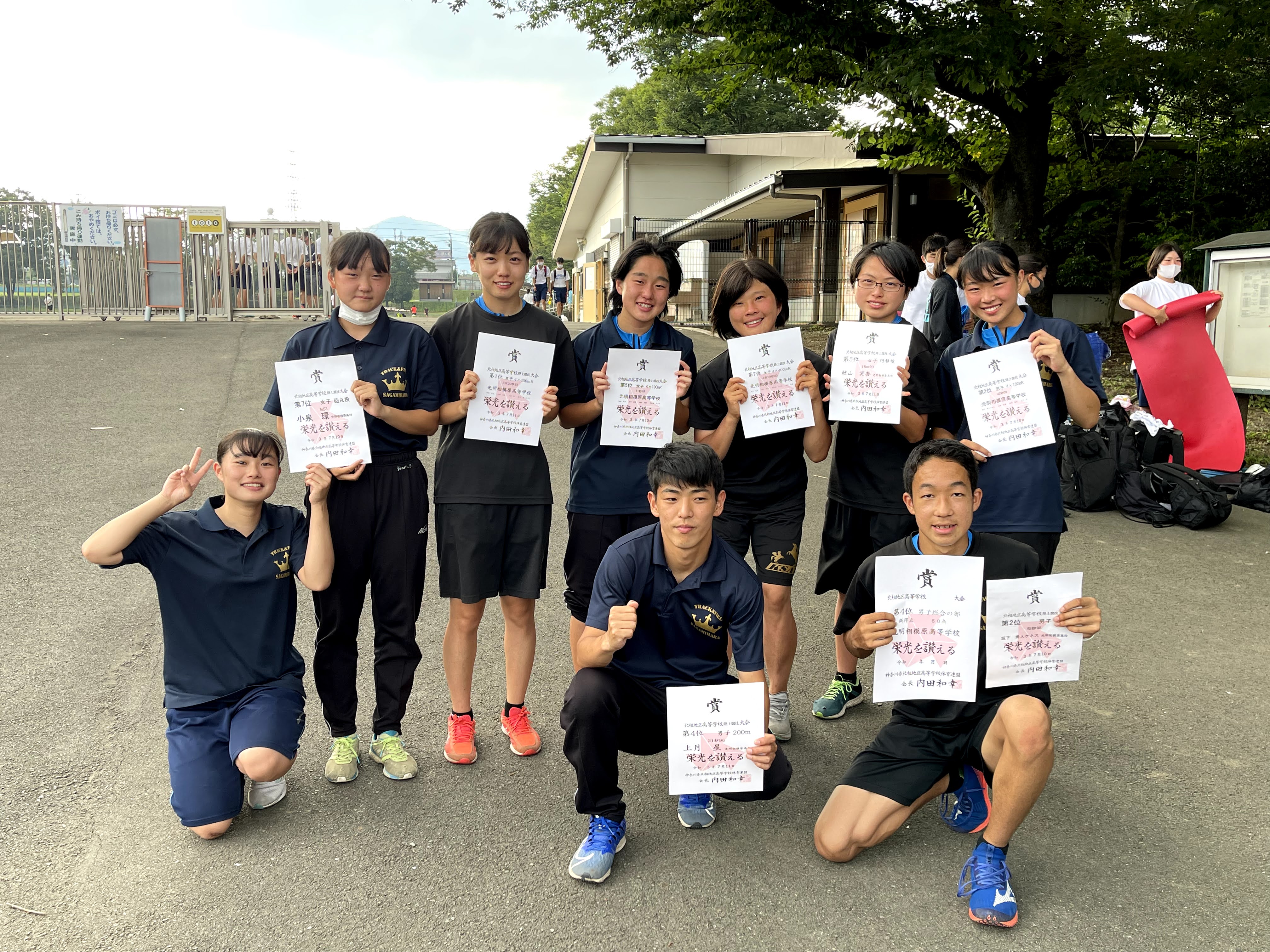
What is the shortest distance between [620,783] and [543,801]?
0.32 meters

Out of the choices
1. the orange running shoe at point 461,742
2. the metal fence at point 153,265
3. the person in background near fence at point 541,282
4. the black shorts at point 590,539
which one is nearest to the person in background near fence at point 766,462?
the black shorts at point 590,539

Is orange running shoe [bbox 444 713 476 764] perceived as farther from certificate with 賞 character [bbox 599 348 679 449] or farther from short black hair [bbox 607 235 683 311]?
short black hair [bbox 607 235 683 311]

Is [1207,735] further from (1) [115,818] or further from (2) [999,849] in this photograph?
(1) [115,818]

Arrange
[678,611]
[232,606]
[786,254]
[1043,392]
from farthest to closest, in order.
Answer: [786,254] → [1043,392] → [232,606] → [678,611]

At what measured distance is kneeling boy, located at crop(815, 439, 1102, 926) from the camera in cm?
Answer: 271

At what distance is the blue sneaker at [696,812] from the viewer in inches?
123

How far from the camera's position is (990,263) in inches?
136

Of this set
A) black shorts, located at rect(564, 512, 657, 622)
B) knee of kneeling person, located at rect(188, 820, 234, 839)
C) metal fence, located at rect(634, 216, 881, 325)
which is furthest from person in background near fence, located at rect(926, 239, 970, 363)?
metal fence, located at rect(634, 216, 881, 325)

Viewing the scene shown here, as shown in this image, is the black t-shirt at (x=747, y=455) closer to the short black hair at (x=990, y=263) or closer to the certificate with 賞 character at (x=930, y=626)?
the short black hair at (x=990, y=263)

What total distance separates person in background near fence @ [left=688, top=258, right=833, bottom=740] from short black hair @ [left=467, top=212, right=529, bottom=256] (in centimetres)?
81

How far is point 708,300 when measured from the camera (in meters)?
Result: 21.3

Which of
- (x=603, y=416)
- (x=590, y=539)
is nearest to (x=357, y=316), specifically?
(x=603, y=416)

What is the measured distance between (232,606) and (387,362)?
1.00m

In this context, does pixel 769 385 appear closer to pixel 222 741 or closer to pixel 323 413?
pixel 323 413
